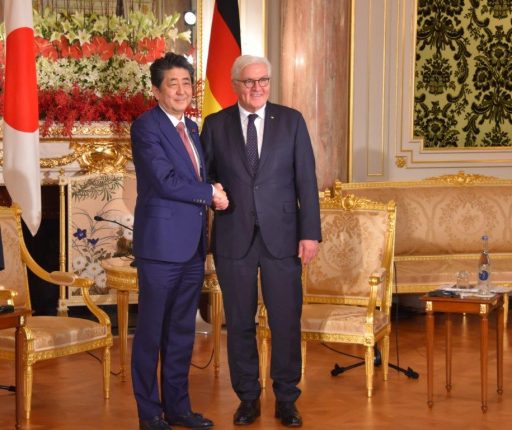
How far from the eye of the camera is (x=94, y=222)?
7320 mm

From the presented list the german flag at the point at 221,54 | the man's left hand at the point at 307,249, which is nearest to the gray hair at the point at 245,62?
the man's left hand at the point at 307,249

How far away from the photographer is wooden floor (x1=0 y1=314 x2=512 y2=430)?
5.32 meters

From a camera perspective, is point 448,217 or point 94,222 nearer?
point 94,222

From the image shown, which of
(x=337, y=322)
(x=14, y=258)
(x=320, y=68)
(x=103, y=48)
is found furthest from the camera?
(x=320, y=68)

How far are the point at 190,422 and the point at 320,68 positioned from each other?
3.41 m

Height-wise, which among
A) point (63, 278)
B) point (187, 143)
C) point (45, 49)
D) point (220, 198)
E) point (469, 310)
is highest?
point (45, 49)

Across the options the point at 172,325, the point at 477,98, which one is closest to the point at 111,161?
the point at 172,325

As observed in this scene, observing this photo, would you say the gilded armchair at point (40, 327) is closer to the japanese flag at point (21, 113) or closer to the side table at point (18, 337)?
the side table at point (18, 337)

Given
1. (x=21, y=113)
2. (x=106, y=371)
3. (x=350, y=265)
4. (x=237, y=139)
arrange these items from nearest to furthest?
(x=237, y=139)
(x=106, y=371)
(x=350, y=265)
(x=21, y=113)

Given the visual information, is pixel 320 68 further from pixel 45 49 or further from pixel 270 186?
pixel 270 186

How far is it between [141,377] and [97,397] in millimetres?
969

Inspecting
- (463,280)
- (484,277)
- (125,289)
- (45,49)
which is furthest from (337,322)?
(45,49)

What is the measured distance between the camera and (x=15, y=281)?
597 cm

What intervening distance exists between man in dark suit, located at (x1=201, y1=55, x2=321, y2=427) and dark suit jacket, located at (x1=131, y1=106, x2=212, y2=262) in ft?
1.04
